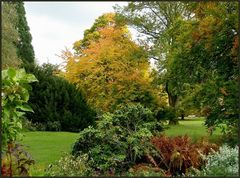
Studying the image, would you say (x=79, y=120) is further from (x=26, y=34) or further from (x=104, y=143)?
(x=26, y=34)

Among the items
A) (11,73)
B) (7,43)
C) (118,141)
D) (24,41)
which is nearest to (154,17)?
(7,43)

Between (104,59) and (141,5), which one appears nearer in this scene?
(104,59)

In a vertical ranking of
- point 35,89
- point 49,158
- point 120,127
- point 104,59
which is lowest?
point 49,158

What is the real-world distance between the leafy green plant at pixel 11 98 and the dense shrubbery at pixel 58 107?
14.8 m

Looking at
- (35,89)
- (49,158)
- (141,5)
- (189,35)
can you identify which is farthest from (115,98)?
Answer: (49,158)

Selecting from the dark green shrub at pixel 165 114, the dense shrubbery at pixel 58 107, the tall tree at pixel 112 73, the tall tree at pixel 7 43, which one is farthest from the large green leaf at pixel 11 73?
the dark green shrub at pixel 165 114

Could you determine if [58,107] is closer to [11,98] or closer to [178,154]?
[178,154]

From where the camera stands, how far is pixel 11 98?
6980 mm

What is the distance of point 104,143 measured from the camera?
9797mm

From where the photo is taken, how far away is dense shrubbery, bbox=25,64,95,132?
2220cm

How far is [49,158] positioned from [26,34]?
3410 cm

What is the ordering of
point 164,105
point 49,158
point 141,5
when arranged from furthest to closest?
point 141,5 → point 164,105 → point 49,158

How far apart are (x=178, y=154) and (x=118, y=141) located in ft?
5.30

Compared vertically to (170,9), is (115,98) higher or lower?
lower
